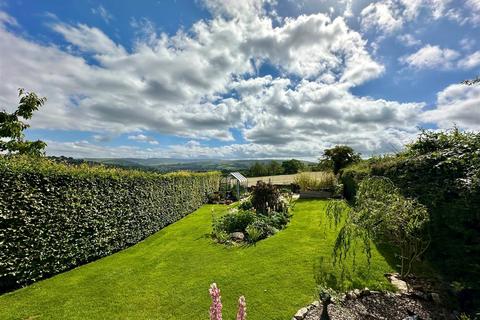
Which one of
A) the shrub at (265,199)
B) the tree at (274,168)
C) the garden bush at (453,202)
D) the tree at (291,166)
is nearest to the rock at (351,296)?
the garden bush at (453,202)

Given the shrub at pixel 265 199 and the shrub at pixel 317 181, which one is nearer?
the shrub at pixel 265 199

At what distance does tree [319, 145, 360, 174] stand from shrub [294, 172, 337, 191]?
53.7 inches

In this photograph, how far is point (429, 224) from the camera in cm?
574

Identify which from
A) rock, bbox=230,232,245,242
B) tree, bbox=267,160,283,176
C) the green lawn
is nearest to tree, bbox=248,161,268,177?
tree, bbox=267,160,283,176

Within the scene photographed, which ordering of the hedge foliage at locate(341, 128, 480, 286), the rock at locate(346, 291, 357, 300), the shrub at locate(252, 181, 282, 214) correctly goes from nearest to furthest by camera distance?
the hedge foliage at locate(341, 128, 480, 286)
the rock at locate(346, 291, 357, 300)
the shrub at locate(252, 181, 282, 214)

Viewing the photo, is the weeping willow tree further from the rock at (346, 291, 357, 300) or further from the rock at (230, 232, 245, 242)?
the rock at (230, 232, 245, 242)

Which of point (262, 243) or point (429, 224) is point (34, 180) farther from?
point (429, 224)

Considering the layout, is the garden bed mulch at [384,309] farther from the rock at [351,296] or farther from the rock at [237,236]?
the rock at [237,236]

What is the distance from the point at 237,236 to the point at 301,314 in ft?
20.0

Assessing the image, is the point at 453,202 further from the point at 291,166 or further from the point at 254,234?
the point at 291,166

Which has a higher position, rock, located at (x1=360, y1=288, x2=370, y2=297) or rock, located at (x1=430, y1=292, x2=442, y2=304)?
rock, located at (x1=430, y1=292, x2=442, y2=304)

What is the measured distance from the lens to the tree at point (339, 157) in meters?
23.2

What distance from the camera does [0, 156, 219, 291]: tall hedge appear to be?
6.62 metres

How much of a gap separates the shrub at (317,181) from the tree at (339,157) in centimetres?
136
